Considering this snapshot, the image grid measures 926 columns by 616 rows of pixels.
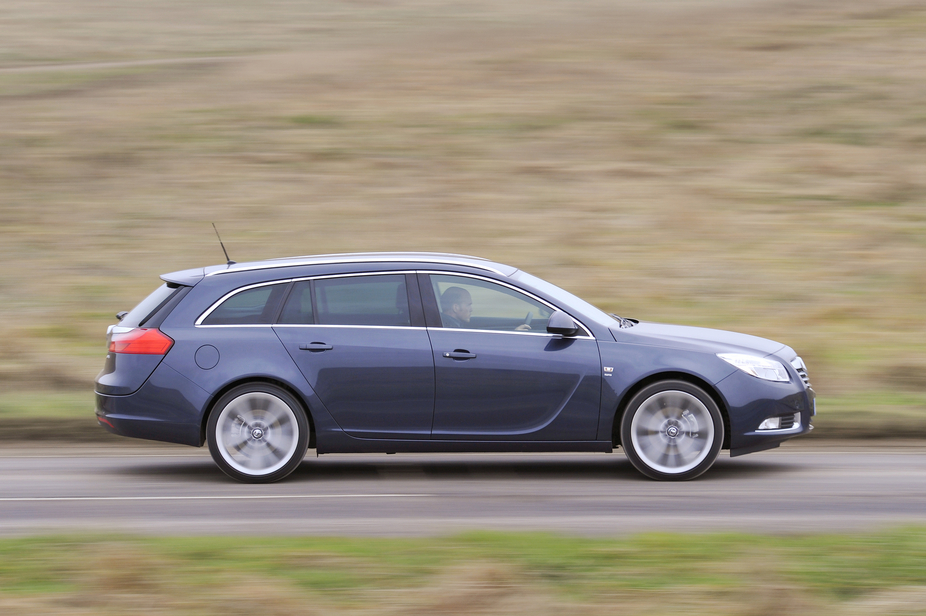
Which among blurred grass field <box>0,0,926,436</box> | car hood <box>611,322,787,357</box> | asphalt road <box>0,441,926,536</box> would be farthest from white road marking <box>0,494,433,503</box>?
blurred grass field <box>0,0,926,436</box>

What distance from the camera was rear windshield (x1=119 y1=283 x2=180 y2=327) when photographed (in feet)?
26.2

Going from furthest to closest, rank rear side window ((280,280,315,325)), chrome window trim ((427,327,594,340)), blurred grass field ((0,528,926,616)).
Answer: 1. rear side window ((280,280,315,325))
2. chrome window trim ((427,327,594,340))
3. blurred grass field ((0,528,926,616))

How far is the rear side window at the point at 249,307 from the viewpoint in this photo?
310 inches

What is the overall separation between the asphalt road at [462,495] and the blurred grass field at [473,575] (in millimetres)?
493

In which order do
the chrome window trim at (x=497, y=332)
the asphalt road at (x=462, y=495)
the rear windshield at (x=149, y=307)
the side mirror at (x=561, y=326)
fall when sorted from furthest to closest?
1. the rear windshield at (x=149, y=307)
2. the chrome window trim at (x=497, y=332)
3. the side mirror at (x=561, y=326)
4. the asphalt road at (x=462, y=495)

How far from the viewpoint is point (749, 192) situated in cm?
1822

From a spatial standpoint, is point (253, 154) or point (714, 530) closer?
point (714, 530)

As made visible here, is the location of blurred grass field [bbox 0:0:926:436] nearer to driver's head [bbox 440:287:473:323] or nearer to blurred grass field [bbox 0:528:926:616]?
driver's head [bbox 440:287:473:323]

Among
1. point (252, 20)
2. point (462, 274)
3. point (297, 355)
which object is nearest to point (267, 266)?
point (297, 355)

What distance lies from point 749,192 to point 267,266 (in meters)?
12.0

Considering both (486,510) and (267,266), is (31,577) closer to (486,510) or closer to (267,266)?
(486,510)

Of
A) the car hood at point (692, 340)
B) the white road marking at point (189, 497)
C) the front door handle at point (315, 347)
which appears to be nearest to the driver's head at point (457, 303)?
the front door handle at point (315, 347)

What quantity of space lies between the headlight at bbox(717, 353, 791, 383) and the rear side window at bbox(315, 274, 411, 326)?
2.29 metres

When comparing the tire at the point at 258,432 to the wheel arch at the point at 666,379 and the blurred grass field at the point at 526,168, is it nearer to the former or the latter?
the wheel arch at the point at 666,379
